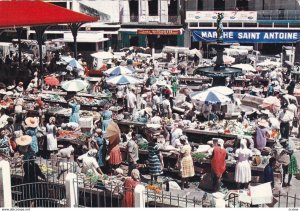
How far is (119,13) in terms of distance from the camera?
152 feet

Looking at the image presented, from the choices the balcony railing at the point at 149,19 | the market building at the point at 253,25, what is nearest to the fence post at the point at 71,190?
the market building at the point at 253,25

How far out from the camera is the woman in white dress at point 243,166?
13.4 m

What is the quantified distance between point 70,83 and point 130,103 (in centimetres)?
262

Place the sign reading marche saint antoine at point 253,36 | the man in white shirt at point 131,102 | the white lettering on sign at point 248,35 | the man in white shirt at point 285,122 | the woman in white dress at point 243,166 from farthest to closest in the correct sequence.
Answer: the white lettering on sign at point 248,35
the sign reading marche saint antoine at point 253,36
the man in white shirt at point 131,102
the man in white shirt at point 285,122
the woman in white dress at point 243,166

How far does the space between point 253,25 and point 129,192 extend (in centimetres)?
3270

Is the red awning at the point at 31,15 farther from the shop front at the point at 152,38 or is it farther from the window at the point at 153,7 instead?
the window at the point at 153,7

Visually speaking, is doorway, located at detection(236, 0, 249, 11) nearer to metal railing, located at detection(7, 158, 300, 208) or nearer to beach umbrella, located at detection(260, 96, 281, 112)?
beach umbrella, located at detection(260, 96, 281, 112)

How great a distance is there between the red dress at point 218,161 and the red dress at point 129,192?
113 inches

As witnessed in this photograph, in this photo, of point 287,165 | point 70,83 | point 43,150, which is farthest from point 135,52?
point 287,165

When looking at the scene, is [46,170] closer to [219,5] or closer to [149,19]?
[149,19]

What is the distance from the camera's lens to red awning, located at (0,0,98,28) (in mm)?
25781

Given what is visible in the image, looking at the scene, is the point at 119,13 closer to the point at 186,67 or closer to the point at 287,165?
the point at 186,67

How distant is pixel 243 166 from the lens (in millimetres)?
13375

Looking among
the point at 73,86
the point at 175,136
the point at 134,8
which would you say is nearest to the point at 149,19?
the point at 134,8
